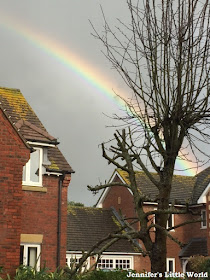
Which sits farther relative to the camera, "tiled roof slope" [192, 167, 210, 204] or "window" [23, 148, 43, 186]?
"tiled roof slope" [192, 167, 210, 204]

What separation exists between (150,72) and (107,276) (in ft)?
17.2

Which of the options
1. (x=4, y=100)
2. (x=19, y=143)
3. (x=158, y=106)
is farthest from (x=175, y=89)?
(x=4, y=100)

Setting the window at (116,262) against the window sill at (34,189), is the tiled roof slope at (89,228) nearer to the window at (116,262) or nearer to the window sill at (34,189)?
the window at (116,262)

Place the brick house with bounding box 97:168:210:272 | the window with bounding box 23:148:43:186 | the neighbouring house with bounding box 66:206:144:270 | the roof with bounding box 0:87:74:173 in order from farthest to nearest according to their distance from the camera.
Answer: the brick house with bounding box 97:168:210:272, the neighbouring house with bounding box 66:206:144:270, the roof with bounding box 0:87:74:173, the window with bounding box 23:148:43:186

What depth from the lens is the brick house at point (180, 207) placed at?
35266 millimetres

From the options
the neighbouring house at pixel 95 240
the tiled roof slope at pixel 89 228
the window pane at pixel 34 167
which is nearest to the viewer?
the window pane at pixel 34 167

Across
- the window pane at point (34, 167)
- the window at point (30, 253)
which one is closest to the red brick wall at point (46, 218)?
the window at point (30, 253)

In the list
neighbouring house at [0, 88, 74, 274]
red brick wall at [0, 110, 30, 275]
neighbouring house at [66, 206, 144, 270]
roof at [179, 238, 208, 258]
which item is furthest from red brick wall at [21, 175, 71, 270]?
roof at [179, 238, 208, 258]

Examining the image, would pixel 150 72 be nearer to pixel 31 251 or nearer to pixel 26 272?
pixel 26 272

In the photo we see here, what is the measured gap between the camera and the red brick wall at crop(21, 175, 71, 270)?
20438 millimetres

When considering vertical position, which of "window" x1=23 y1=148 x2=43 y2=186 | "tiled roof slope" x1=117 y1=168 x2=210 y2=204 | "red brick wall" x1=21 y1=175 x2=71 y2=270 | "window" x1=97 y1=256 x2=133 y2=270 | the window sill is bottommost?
"window" x1=97 y1=256 x2=133 y2=270

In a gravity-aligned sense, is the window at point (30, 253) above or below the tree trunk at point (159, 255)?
below

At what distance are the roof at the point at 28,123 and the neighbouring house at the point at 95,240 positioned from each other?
9.76 m

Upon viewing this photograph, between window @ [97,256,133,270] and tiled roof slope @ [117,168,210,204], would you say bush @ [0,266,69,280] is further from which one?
tiled roof slope @ [117,168,210,204]
